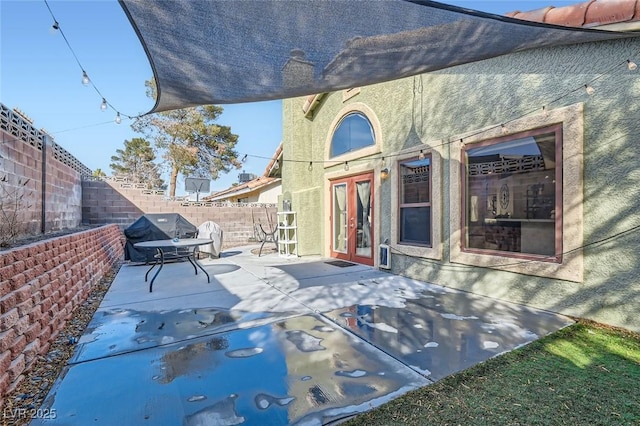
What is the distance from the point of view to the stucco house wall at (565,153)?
12.2 ft

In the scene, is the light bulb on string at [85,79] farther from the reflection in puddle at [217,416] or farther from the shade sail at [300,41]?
the reflection in puddle at [217,416]

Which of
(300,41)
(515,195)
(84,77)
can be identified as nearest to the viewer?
(300,41)

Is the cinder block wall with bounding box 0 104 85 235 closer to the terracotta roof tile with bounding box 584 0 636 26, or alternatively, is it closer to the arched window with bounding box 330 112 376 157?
the arched window with bounding box 330 112 376 157

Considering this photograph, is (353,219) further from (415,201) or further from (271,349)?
(271,349)

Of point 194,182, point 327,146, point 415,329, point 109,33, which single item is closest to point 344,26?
point 415,329

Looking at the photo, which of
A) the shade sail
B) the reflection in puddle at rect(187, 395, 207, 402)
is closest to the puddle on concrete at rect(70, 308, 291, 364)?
the reflection in puddle at rect(187, 395, 207, 402)

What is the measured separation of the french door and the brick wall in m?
5.43

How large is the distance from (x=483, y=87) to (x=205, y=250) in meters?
8.61

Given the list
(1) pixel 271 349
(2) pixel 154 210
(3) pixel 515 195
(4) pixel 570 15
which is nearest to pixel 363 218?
(3) pixel 515 195

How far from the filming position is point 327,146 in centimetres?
932

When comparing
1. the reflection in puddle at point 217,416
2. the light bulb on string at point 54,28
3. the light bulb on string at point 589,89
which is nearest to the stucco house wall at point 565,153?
the light bulb on string at point 589,89

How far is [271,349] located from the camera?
10.7ft

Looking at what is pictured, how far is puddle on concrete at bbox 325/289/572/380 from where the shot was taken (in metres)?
3.05

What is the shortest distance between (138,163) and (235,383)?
28.3 metres
